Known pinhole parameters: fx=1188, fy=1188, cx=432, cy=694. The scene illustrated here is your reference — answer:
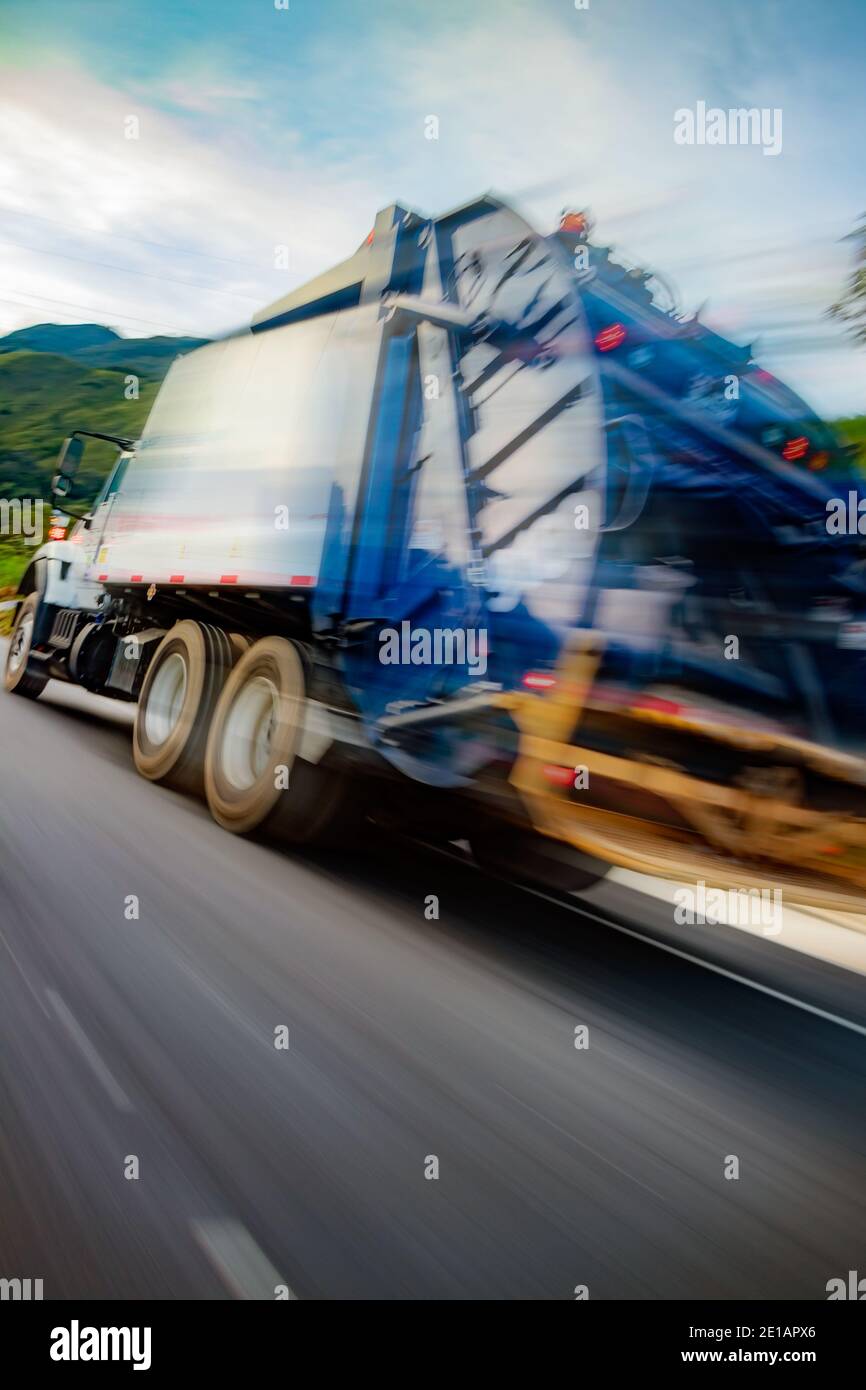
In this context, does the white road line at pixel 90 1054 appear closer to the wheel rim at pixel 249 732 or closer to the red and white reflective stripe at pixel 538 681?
the red and white reflective stripe at pixel 538 681

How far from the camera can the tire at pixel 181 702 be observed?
714 cm

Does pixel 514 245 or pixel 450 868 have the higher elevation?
pixel 514 245

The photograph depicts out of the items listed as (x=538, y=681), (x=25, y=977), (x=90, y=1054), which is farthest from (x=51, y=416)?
(x=90, y=1054)

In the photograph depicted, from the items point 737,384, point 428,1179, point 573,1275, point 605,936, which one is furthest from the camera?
point 605,936

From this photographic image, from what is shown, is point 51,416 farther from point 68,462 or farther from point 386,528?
point 386,528

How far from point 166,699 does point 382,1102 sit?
15.5 ft

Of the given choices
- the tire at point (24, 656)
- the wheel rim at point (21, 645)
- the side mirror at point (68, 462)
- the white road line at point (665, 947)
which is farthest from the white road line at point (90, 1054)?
the wheel rim at point (21, 645)

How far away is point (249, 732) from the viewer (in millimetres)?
6680

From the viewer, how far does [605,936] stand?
5.81 m

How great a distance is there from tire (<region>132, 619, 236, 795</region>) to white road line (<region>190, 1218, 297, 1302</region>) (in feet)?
15.0
